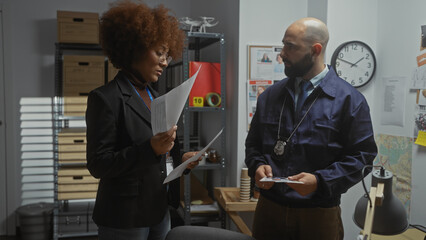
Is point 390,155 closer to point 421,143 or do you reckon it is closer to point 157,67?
point 421,143

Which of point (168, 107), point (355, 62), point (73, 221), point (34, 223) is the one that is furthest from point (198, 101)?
point (34, 223)

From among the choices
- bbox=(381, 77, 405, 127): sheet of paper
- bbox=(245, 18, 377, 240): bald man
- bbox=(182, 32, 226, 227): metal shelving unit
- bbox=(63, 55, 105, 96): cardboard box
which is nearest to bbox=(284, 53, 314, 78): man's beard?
bbox=(245, 18, 377, 240): bald man

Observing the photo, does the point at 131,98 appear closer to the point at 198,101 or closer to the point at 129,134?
the point at 129,134

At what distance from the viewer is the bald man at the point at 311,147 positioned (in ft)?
4.74

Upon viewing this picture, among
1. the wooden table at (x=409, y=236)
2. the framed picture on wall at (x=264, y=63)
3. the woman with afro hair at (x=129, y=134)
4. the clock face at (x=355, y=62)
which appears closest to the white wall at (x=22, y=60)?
the framed picture on wall at (x=264, y=63)

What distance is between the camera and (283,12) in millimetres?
2666

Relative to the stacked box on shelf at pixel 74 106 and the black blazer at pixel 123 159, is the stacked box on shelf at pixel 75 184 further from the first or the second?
the black blazer at pixel 123 159

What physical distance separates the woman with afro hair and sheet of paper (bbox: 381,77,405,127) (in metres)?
1.56

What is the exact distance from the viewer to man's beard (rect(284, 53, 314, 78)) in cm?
155

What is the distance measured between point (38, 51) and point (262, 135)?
2.80m

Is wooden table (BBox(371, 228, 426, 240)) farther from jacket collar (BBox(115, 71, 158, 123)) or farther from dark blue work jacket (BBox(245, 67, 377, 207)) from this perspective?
jacket collar (BBox(115, 71, 158, 123))

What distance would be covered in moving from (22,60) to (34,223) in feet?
4.99

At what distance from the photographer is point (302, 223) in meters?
1.48

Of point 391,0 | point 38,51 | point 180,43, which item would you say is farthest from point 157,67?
point 38,51
